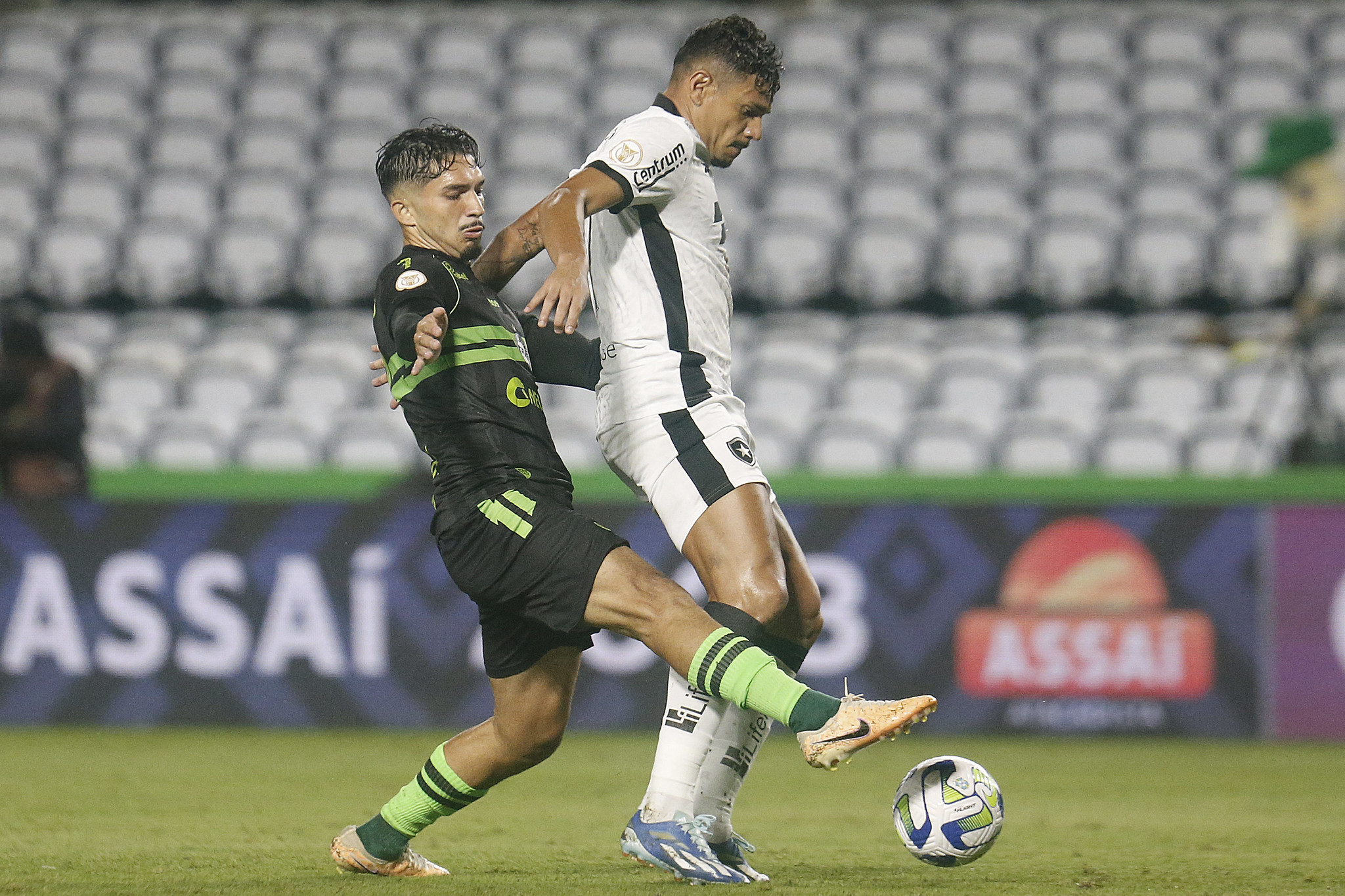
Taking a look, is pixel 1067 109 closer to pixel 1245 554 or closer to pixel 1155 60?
pixel 1155 60

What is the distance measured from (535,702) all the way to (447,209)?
49.1 inches

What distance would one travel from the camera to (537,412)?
148 inches

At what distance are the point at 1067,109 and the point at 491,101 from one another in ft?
15.7

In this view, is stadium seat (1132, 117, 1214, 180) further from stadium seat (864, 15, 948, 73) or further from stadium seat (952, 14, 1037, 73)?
stadium seat (864, 15, 948, 73)

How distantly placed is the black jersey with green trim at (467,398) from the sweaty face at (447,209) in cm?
5

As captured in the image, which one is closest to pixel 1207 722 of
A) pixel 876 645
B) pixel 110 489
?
pixel 876 645

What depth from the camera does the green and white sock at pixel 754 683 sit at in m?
3.23

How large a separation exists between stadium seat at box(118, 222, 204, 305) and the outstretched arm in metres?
8.09

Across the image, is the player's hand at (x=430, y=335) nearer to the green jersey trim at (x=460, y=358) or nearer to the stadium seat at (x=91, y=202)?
the green jersey trim at (x=460, y=358)

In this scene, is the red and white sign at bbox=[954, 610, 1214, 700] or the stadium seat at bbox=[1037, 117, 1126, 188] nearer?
the red and white sign at bbox=[954, 610, 1214, 700]

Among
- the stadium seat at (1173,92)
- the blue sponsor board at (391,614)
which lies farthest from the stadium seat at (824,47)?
the blue sponsor board at (391,614)

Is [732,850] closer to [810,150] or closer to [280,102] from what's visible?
[810,150]

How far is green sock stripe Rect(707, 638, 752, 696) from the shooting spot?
3307 millimetres

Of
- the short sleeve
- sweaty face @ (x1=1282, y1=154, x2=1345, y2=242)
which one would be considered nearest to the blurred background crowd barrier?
sweaty face @ (x1=1282, y1=154, x2=1345, y2=242)
